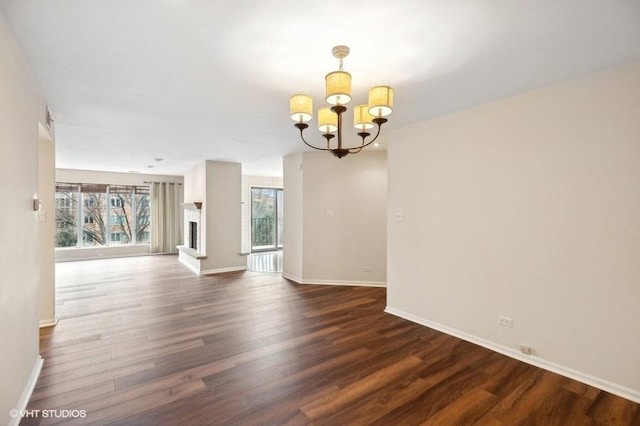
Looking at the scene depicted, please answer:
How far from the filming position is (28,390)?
6.86ft

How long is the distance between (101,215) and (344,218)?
7.41 metres

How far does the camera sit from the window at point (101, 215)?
8.05 meters

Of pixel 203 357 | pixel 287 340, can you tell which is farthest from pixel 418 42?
pixel 203 357

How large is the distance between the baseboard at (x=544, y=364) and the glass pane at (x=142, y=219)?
27.9 feet

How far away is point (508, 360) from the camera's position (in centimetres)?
267

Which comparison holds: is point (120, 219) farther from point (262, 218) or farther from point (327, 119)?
point (327, 119)

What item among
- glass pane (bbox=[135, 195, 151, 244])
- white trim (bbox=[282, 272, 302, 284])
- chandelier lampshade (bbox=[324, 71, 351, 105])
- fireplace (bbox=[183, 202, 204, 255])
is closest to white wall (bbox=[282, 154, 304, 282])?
white trim (bbox=[282, 272, 302, 284])

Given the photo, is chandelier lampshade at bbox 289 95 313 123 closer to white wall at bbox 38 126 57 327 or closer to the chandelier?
the chandelier

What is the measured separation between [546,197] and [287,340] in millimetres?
2732

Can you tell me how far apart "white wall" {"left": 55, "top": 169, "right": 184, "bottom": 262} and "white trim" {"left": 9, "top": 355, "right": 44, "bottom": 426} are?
6770mm

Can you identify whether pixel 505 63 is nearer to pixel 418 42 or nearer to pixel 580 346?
pixel 418 42

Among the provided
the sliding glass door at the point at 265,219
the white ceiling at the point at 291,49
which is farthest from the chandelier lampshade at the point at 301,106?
the sliding glass door at the point at 265,219

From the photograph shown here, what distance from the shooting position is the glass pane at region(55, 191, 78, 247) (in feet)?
26.2

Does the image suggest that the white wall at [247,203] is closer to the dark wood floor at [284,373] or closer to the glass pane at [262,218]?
the glass pane at [262,218]
